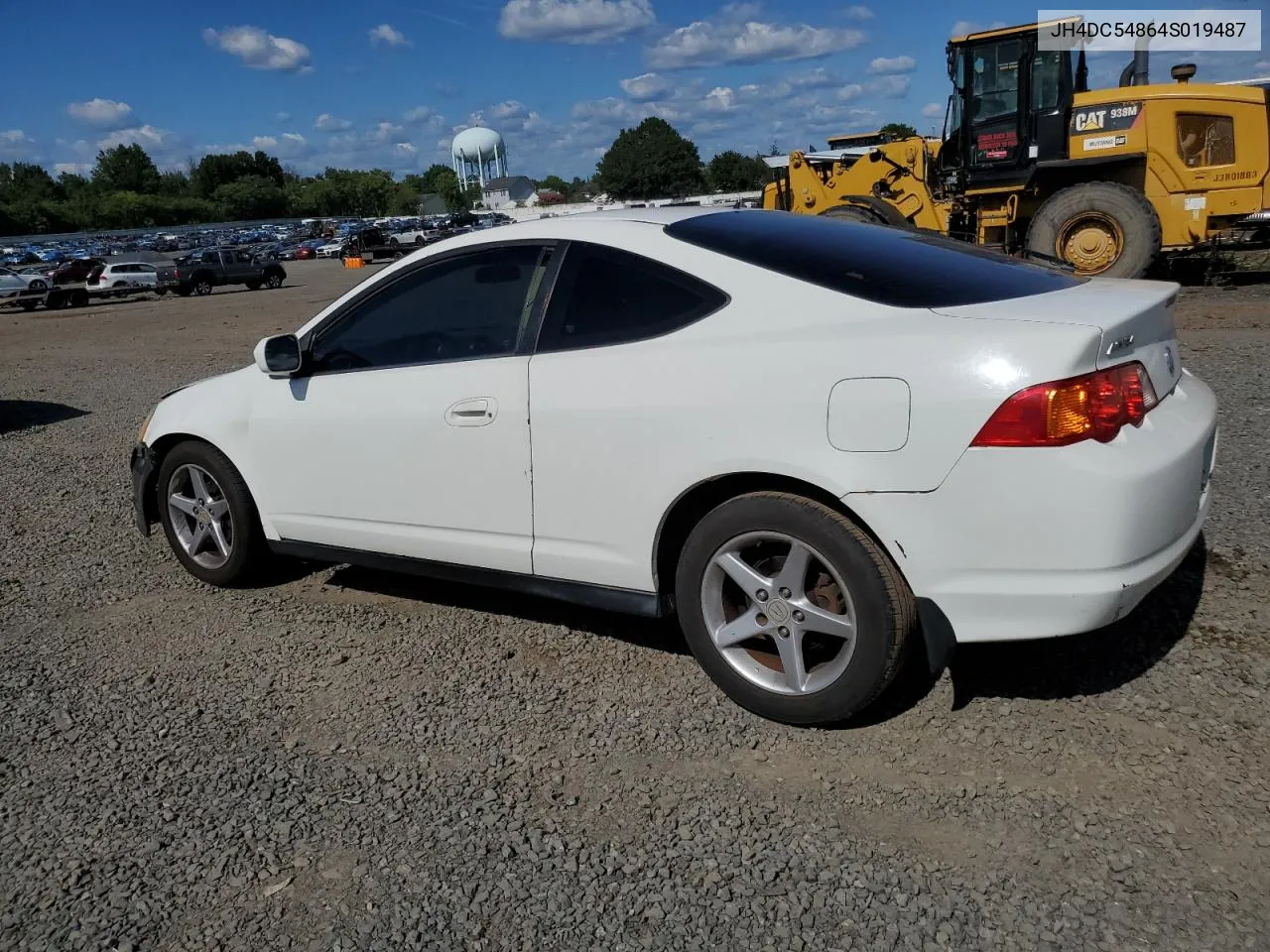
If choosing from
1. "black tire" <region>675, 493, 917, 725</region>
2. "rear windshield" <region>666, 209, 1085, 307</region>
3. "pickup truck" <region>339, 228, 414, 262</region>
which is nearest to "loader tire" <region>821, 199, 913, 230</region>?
"rear windshield" <region>666, 209, 1085, 307</region>

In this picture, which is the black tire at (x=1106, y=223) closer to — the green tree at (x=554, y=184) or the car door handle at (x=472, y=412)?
the car door handle at (x=472, y=412)

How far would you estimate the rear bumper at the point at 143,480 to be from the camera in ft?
16.4

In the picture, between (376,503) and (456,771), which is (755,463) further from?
(376,503)

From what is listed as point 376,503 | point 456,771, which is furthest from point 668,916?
point 376,503

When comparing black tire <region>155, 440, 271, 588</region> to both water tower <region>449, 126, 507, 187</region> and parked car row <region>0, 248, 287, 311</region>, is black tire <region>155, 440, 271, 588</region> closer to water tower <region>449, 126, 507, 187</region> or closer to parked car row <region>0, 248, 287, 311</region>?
parked car row <region>0, 248, 287, 311</region>

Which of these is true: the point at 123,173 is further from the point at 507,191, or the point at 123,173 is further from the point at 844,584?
the point at 844,584

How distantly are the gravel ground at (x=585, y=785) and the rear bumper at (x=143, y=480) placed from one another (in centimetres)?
47

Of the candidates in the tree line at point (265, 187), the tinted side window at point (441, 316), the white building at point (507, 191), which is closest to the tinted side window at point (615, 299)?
the tinted side window at point (441, 316)

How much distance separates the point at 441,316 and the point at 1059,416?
237 cm

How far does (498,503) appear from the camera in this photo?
3.76m

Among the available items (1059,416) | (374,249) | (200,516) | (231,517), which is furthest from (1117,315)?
(374,249)

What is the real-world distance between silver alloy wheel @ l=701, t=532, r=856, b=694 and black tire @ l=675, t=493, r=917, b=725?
0.02m

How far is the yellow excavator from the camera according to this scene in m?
12.9

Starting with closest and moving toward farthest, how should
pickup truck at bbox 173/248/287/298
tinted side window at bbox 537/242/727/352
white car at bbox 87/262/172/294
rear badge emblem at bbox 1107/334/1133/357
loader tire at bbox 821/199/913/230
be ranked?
rear badge emblem at bbox 1107/334/1133/357 → tinted side window at bbox 537/242/727/352 → loader tire at bbox 821/199/913/230 → white car at bbox 87/262/172/294 → pickup truck at bbox 173/248/287/298
